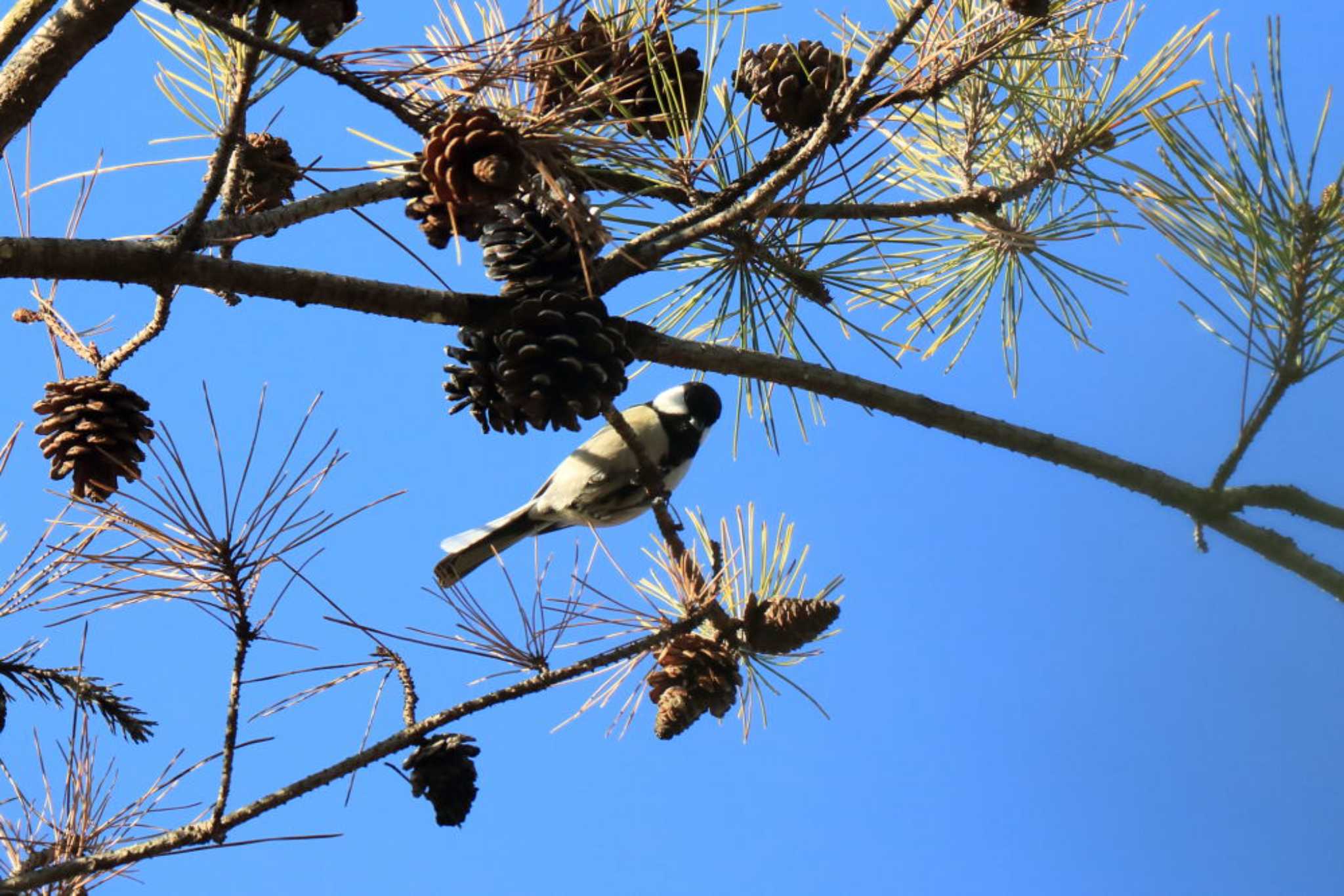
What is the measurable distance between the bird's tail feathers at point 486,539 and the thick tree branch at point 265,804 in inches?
42.3

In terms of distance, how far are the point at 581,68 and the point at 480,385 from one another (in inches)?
13.5

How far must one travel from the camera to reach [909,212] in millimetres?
1420

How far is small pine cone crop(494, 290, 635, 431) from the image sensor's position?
1.14 metres

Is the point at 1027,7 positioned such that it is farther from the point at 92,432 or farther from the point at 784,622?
the point at 92,432

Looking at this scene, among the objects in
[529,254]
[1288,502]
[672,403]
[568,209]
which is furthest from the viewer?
[672,403]

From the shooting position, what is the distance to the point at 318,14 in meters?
0.84

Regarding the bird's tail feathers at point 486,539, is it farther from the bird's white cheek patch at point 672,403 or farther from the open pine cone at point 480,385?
the open pine cone at point 480,385

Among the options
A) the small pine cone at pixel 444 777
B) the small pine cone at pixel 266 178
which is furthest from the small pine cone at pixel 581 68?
the small pine cone at pixel 444 777

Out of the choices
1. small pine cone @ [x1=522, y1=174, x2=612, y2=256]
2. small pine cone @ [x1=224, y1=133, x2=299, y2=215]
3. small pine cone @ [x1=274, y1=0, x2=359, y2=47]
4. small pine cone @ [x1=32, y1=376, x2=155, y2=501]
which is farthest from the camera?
small pine cone @ [x1=224, y1=133, x2=299, y2=215]

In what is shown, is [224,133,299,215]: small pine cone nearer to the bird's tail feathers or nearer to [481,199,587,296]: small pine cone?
[481,199,587,296]: small pine cone

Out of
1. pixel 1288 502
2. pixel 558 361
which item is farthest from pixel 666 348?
pixel 1288 502

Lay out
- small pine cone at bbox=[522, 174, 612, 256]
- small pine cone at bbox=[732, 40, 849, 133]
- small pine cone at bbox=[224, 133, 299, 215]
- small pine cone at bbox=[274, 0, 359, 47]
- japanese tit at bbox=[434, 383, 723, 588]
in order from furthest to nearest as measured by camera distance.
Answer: japanese tit at bbox=[434, 383, 723, 588]
small pine cone at bbox=[224, 133, 299, 215]
small pine cone at bbox=[732, 40, 849, 133]
small pine cone at bbox=[522, 174, 612, 256]
small pine cone at bbox=[274, 0, 359, 47]

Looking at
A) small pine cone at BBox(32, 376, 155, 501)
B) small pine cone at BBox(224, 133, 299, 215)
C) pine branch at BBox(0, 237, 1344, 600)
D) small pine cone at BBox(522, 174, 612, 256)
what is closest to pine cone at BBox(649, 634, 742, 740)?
pine branch at BBox(0, 237, 1344, 600)

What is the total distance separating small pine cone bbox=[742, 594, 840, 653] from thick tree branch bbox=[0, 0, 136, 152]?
85cm
